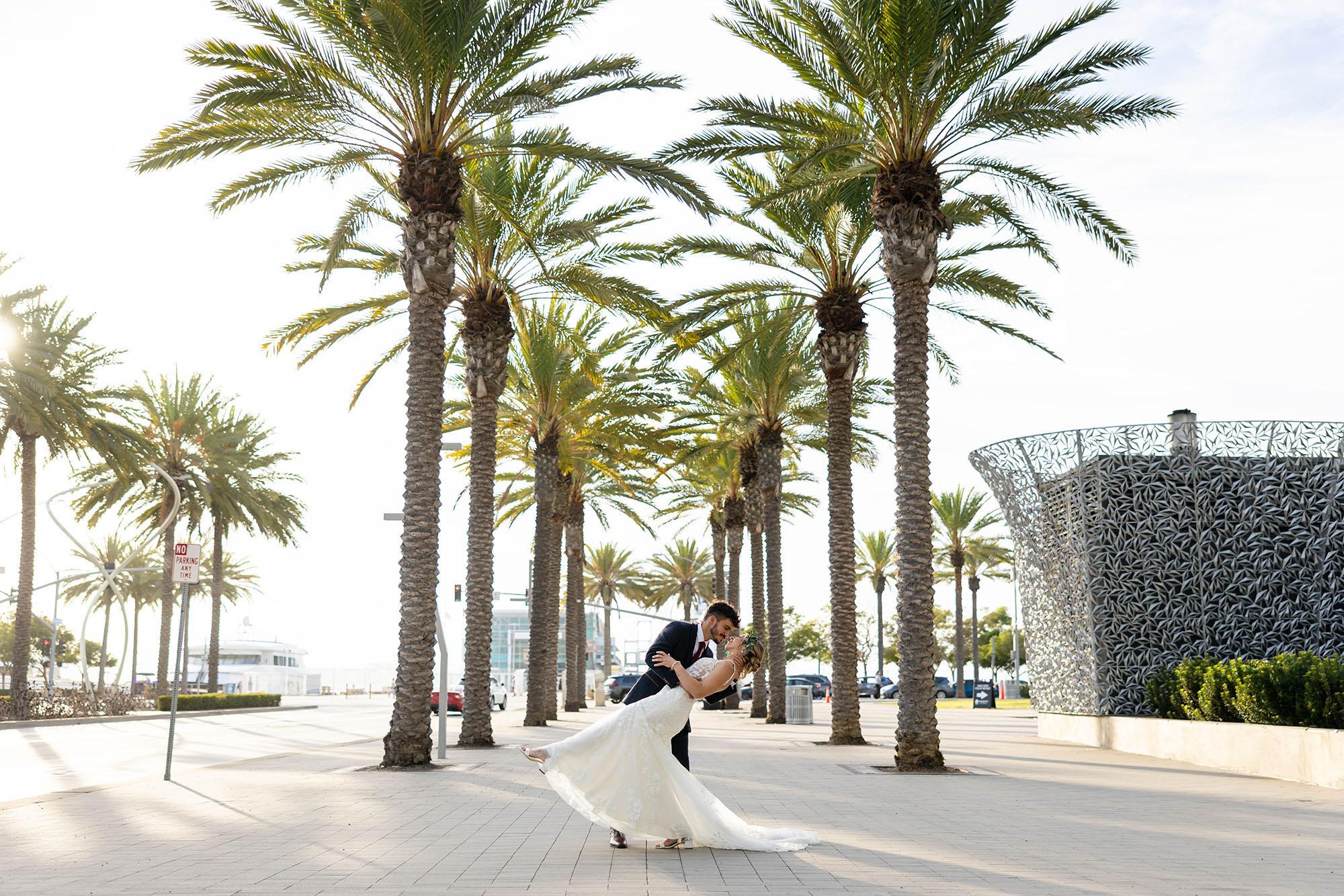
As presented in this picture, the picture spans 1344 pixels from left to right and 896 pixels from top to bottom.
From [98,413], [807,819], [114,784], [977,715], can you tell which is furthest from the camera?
[977,715]

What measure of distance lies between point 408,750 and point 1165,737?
11877mm

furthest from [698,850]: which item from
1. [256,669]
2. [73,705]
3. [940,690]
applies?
[256,669]

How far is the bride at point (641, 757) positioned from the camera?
775 centimetres

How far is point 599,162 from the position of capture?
16.1 metres

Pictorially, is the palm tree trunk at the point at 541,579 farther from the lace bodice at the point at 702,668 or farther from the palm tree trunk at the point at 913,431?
the lace bodice at the point at 702,668

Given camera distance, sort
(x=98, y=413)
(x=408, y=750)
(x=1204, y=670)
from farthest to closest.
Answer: (x=98, y=413), (x=1204, y=670), (x=408, y=750)

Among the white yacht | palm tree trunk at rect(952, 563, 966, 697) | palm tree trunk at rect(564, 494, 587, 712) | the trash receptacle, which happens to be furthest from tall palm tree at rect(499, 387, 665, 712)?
the white yacht

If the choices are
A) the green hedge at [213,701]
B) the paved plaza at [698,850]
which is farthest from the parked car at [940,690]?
the paved plaza at [698,850]

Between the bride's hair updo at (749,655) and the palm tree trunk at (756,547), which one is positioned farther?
the palm tree trunk at (756,547)

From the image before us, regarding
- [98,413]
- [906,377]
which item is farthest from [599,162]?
[98,413]

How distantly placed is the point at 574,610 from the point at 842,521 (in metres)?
21.1

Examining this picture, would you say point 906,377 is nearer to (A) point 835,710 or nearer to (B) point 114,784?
(A) point 835,710

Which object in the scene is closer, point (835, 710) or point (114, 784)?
point (114, 784)

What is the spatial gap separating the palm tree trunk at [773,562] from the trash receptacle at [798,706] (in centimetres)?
20
